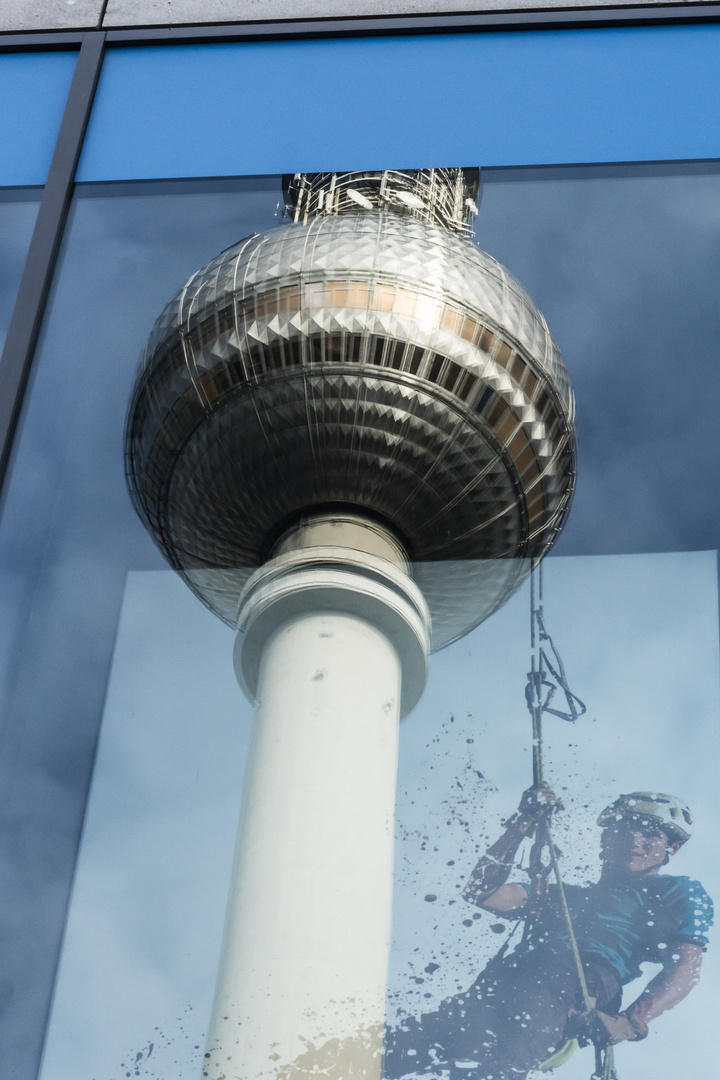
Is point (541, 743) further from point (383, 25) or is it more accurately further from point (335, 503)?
point (383, 25)

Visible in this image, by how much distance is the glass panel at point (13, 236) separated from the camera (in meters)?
5.62

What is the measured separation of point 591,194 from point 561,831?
9.38ft

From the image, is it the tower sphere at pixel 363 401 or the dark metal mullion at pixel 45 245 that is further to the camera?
the tower sphere at pixel 363 401

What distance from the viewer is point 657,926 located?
15.1 feet

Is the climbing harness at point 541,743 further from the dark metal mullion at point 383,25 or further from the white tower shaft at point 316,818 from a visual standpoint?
the dark metal mullion at point 383,25

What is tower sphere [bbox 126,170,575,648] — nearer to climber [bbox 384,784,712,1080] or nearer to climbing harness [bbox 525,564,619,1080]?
climbing harness [bbox 525,564,619,1080]

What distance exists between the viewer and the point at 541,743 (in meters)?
4.91

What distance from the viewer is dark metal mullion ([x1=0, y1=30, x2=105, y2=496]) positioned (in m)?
5.32

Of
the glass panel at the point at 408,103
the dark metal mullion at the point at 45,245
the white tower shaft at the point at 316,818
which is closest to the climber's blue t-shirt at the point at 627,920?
the white tower shaft at the point at 316,818

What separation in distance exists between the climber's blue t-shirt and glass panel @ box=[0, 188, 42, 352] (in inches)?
126

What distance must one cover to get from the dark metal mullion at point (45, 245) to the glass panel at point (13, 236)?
4 cm

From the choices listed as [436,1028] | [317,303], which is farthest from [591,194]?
[436,1028]

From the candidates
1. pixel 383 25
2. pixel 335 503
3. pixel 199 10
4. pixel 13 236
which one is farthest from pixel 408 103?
pixel 335 503

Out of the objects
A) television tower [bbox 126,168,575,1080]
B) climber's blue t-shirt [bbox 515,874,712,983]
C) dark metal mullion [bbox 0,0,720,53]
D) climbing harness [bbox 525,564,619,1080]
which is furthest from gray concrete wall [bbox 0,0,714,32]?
climber's blue t-shirt [bbox 515,874,712,983]
